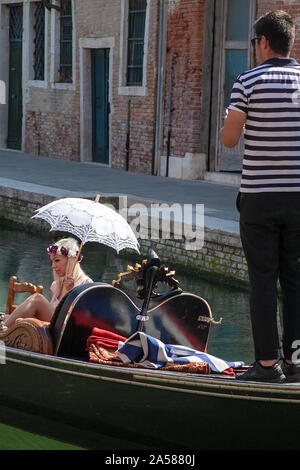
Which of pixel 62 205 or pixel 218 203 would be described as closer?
pixel 62 205

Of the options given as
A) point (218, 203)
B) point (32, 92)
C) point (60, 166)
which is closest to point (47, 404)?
point (218, 203)

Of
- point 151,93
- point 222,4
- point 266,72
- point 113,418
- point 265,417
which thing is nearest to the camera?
point 266,72

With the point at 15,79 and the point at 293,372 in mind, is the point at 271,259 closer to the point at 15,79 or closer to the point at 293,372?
the point at 293,372

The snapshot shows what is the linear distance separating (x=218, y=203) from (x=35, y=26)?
9.38 meters

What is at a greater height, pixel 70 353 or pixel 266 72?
pixel 266 72

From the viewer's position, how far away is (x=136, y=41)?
17.0 meters

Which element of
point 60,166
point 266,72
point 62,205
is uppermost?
point 266,72

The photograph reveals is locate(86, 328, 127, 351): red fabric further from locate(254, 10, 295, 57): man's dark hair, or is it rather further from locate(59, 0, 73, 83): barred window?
locate(59, 0, 73, 83): barred window

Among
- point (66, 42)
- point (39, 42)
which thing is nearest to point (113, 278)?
point (66, 42)

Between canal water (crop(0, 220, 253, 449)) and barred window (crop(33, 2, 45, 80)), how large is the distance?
6691mm

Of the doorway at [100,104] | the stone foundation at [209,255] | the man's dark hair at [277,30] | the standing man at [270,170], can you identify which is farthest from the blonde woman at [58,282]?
the doorway at [100,104]

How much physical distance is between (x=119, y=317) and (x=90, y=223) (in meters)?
0.73

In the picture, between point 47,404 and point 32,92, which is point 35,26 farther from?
point 47,404

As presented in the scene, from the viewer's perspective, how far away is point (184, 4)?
50.9ft
